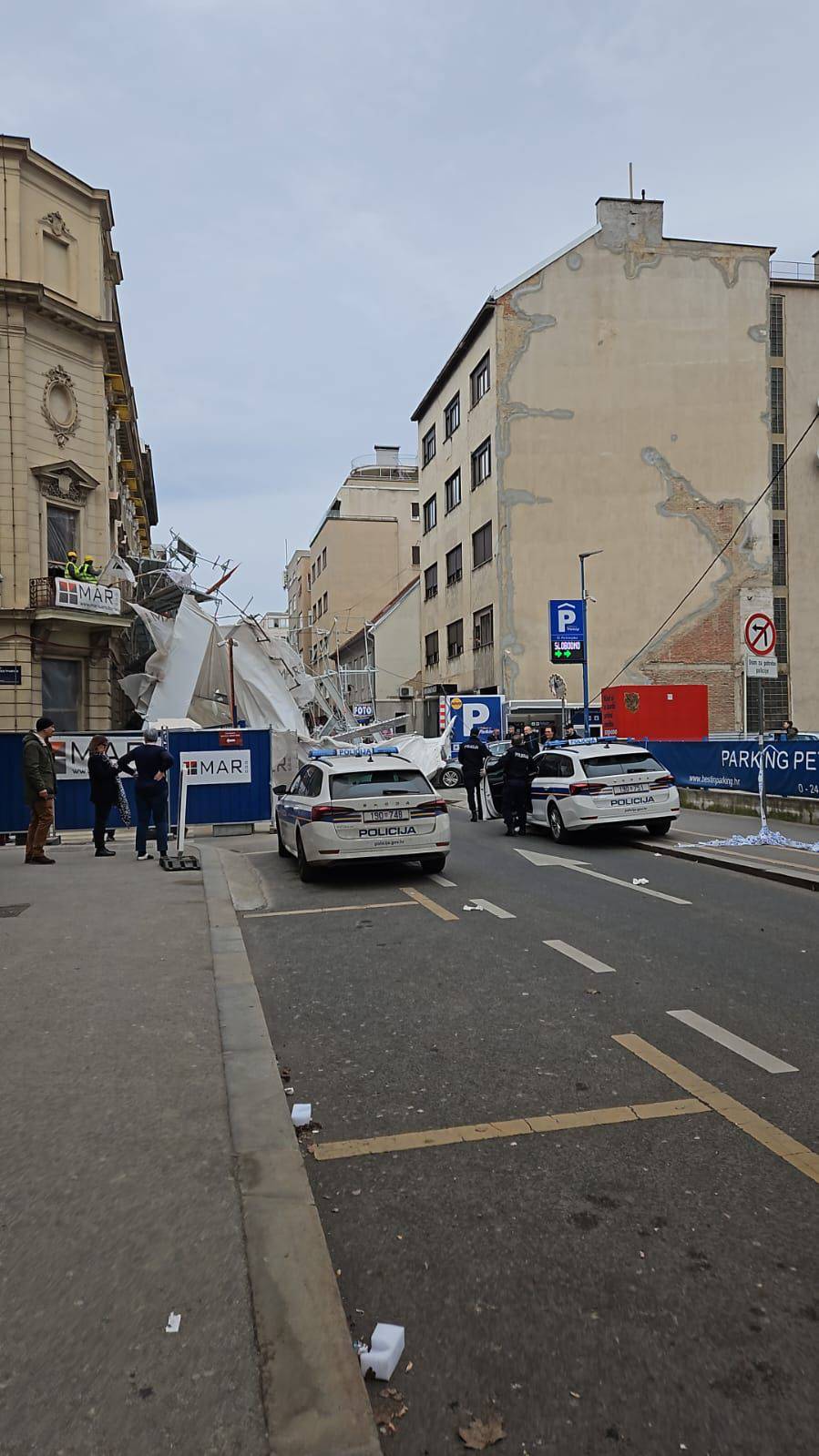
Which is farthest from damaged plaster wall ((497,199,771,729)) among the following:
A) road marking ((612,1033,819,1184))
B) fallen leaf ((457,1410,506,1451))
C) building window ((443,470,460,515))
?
fallen leaf ((457,1410,506,1451))

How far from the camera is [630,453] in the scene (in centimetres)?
4172

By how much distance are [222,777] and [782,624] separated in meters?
34.6

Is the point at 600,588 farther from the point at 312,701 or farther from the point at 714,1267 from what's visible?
the point at 714,1267

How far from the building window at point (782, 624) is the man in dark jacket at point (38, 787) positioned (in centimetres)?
3810

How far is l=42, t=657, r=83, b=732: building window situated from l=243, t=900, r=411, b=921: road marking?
19.6 meters

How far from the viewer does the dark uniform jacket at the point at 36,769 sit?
1250cm

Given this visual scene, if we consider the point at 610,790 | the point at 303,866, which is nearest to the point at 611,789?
the point at 610,790

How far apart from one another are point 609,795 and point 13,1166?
39.5ft

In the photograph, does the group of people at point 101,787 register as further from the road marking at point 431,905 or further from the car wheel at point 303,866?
the road marking at point 431,905

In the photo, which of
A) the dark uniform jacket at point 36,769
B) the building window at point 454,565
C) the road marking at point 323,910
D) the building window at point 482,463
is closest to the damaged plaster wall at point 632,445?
the building window at point 482,463

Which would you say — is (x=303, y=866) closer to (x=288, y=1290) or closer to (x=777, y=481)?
(x=288, y=1290)

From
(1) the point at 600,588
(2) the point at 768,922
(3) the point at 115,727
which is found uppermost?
(1) the point at 600,588

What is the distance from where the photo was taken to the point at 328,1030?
5.77 metres

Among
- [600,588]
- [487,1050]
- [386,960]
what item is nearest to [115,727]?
[600,588]
